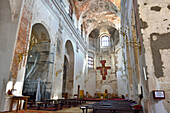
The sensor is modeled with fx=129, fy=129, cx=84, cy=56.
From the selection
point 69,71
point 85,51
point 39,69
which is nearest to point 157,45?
point 39,69

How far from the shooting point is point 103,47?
21.8 metres

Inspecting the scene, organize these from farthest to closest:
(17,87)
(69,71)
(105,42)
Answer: (105,42), (69,71), (17,87)

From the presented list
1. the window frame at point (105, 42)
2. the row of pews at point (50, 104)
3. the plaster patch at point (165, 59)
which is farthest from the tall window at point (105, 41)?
the plaster patch at point (165, 59)

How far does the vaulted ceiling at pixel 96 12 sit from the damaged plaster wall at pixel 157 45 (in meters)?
11.5

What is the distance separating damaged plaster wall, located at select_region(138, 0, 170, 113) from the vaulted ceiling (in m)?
11.5

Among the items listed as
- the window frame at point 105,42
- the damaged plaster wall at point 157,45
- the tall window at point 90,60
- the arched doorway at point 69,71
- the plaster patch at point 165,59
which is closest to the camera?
the damaged plaster wall at point 157,45

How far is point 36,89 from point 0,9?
4.91 meters

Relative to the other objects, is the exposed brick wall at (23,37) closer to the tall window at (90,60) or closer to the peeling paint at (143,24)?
the peeling paint at (143,24)

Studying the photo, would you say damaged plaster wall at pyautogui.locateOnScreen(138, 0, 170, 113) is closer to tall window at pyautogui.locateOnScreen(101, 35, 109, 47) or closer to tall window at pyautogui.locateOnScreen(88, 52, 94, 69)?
tall window at pyautogui.locateOnScreen(88, 52, 94, 69)

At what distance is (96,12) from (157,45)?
15.2 metres

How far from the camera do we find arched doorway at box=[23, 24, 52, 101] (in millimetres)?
8258

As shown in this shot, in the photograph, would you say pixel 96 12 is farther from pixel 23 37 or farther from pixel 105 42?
pixel 23 37

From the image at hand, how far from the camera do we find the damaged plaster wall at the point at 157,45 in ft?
10.7

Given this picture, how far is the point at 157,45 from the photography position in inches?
142
